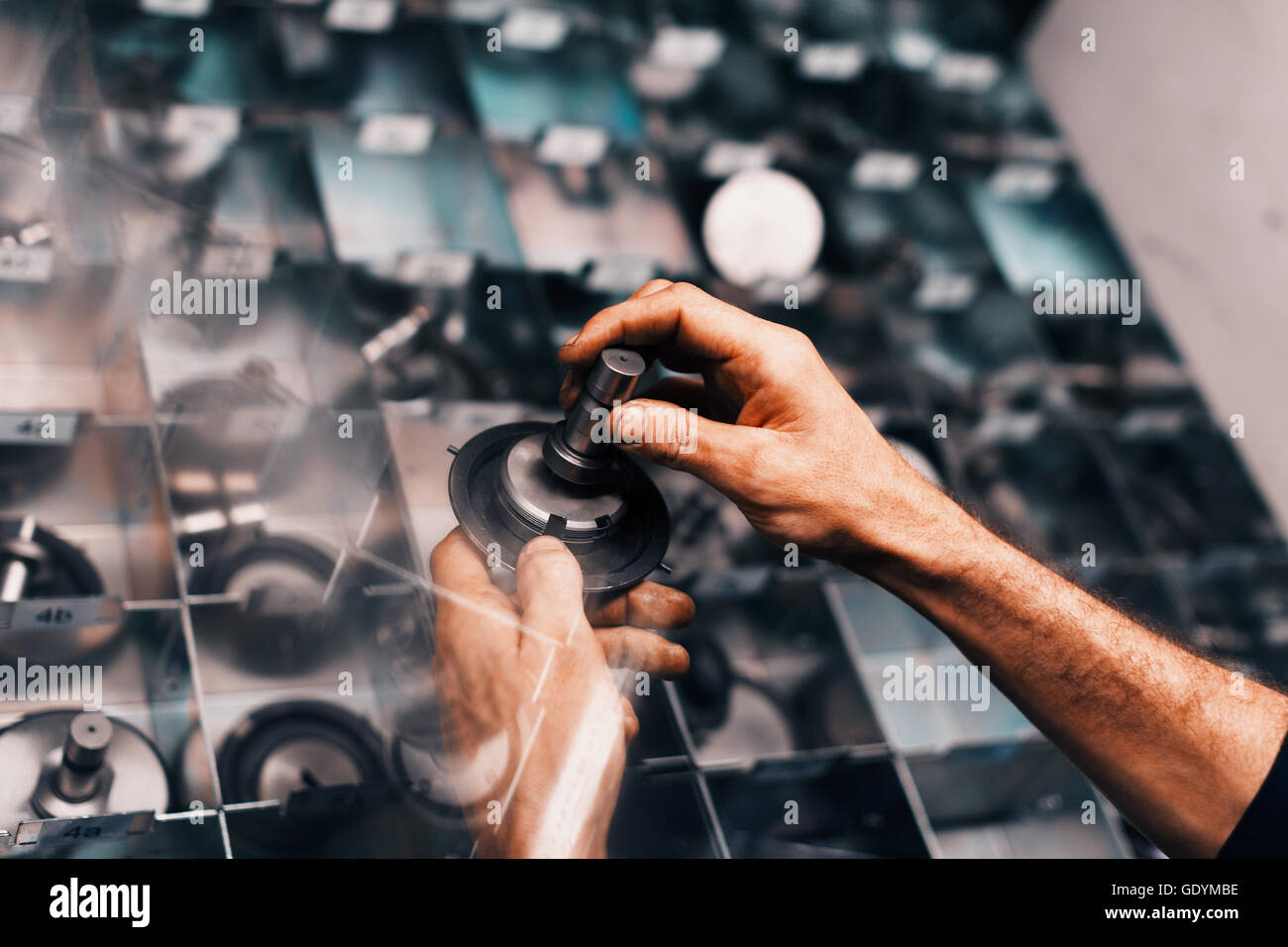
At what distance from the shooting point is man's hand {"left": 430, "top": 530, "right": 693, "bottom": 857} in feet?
3.09

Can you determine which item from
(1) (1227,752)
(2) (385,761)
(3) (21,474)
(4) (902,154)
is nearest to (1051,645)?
(1) (1227,752)

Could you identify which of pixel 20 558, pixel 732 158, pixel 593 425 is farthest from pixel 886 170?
pixel 20 558

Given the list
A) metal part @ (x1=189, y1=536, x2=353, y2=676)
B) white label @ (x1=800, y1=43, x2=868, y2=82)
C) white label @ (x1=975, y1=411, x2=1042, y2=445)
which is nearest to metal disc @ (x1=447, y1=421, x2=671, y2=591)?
metal part @ (x1=189, y1=536, x2=353, y2=676)

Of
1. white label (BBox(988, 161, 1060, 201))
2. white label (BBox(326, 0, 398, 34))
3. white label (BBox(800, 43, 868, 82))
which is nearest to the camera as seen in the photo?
white label (BBox(326, 0, 398, 34))

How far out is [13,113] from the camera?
1.30m

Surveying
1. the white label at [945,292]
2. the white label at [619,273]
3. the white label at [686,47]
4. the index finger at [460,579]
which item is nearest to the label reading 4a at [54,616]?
the index finger at [460,579]

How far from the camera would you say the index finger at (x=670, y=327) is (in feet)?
3.62

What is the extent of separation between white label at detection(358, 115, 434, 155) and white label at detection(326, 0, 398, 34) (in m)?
0.41

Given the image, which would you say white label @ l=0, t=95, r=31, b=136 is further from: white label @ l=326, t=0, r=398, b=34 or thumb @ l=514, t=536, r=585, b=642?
thumb @ l=514, t=536, r=585, b=642

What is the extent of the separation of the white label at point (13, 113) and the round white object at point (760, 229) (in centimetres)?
128

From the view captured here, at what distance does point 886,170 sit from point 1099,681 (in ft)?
5.82

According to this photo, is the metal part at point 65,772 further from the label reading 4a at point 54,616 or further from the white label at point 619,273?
Answer: the white label at point 619,273
